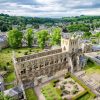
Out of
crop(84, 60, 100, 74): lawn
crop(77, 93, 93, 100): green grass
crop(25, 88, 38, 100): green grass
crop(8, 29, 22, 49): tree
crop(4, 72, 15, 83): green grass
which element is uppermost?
crop(8, 29, 22, 49): tree

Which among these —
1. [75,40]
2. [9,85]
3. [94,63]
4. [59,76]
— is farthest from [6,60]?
[94,63]

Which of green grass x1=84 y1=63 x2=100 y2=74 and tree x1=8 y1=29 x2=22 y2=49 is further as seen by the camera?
tree x1=8 y1=29 x2=22 y2=49

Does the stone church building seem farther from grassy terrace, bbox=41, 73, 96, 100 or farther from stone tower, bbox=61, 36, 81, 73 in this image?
grassy terrace, bbox=41, 73, 96, 100

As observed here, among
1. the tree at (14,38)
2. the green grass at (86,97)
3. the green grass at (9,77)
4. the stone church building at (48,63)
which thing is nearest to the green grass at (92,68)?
the stone church building at (48,63)

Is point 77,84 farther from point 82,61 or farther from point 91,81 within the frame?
point 82,61

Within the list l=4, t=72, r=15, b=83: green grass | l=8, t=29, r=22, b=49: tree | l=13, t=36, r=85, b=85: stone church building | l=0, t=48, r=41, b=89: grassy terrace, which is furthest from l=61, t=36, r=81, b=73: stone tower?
l=8, t=29, r=22, b=49: tree

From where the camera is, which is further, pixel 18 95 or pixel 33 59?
pixel 33 59
